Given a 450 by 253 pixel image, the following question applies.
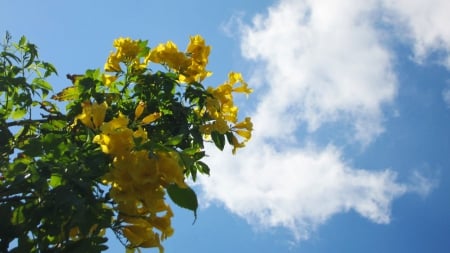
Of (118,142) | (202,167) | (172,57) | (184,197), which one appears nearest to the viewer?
(184,197)

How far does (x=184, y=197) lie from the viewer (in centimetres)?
200

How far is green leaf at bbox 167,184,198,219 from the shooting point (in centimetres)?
198

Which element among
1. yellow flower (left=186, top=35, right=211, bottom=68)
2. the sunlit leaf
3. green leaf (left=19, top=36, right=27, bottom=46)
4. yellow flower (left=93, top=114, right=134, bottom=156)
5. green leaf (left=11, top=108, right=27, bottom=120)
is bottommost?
yellow flower (left=93, top=114, right=134, bottom=156)

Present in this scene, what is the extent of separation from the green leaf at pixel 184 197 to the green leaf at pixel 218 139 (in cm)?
139

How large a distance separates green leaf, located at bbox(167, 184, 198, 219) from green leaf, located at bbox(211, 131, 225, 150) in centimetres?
139

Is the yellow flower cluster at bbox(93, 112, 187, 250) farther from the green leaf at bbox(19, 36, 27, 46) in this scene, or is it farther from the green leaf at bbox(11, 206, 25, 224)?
the green leaf at bbox(19, 36, 27, 46)

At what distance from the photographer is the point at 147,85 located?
3.51m

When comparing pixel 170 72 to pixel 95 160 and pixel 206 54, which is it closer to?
pixel 206 54

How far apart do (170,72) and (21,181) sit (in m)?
1.63

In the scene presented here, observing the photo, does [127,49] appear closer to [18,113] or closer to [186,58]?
[186,58]

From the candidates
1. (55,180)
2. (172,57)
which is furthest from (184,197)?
(172,57)

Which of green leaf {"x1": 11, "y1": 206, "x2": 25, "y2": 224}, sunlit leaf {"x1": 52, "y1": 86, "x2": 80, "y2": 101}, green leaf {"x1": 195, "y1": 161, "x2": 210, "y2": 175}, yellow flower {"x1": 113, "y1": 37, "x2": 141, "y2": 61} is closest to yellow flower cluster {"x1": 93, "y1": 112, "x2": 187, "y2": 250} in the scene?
green leaf {"x1": 11, "y1": 206, "x2": 25, "y2": 224}

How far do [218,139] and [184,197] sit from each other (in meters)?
1.42

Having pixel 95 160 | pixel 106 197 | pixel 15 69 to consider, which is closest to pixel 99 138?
pixel 95 160
